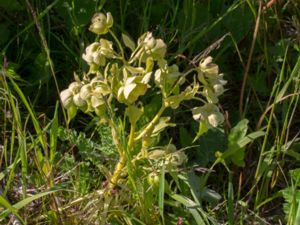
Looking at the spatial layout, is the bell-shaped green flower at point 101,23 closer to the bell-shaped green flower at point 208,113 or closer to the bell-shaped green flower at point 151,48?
the bell-shaped green flower at point 151,48

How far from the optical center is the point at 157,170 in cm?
159

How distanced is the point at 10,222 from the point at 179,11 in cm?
83

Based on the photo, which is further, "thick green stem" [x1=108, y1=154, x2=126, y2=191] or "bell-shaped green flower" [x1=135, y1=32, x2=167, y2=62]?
"thick green stem" [x1=108, y1=154, x2=126, y2=191]

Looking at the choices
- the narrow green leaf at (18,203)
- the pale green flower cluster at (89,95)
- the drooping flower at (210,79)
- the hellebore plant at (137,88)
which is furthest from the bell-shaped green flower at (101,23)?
the narrow green leaf at (18,203)

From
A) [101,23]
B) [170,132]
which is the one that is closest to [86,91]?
[101,23]

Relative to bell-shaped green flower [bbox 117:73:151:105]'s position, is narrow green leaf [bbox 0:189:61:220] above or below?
below

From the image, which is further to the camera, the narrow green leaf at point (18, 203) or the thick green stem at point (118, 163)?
the thick green stem at point (118, 163)

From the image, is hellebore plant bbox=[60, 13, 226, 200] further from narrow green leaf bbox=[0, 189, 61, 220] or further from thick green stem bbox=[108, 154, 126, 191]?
narrow green leaf bbox=[0, 189, 61, 220]

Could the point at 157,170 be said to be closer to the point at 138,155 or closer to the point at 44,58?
the point at 138,155

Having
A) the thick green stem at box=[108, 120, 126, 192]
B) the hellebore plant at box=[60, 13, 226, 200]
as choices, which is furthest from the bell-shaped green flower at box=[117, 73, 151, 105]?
the thick green stem at box=[108, 120, 126, 192]

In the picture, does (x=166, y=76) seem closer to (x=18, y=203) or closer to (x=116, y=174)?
(x=116, y=174)

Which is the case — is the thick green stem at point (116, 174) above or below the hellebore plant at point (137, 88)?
below

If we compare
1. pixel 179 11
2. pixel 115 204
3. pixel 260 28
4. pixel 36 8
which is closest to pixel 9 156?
pixel 115 204

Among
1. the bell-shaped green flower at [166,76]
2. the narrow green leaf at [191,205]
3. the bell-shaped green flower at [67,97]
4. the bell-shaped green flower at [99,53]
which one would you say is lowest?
the narrow green leaf at [191,205]
